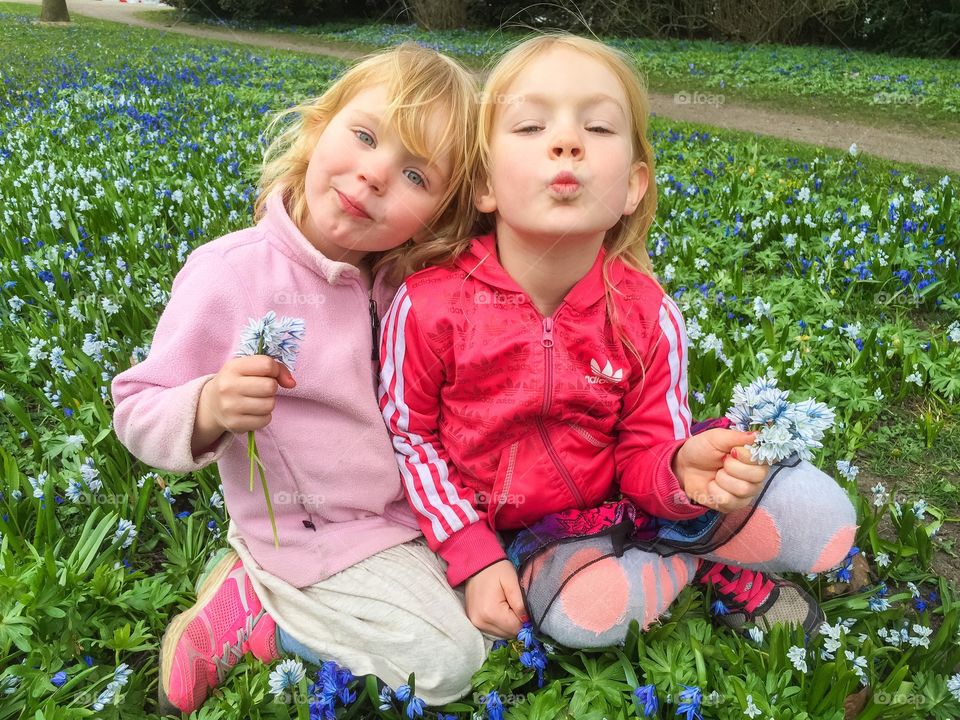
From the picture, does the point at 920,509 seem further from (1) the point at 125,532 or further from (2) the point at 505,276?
(1) the point at 125,532

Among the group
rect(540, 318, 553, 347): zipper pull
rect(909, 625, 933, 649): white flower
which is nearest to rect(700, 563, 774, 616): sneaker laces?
rect(909, 625, 933, 649): white flower

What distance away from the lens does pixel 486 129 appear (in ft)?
7.68

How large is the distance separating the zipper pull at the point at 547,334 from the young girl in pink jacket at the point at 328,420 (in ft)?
1.74

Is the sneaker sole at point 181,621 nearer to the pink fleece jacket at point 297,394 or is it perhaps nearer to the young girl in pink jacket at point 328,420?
the young girl in pink jacket at point 328,420

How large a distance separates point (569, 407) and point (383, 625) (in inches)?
35.2

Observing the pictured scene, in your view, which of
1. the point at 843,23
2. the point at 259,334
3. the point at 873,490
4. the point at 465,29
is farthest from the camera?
the point at 465,29

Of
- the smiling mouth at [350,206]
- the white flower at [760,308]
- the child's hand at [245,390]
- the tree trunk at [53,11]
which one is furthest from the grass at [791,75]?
the tree trunk at [53,11]

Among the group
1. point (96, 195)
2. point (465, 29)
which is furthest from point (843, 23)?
point (96, 195)

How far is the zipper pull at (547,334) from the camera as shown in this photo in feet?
7.68

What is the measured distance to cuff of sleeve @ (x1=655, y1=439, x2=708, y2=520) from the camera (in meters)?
A: 2.13

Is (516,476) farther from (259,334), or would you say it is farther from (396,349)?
(259,334)

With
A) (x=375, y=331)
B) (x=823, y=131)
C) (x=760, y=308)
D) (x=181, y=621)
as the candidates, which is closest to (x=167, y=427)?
(x=181, y=621)

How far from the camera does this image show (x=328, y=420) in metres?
2.34

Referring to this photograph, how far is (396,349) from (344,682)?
101 cm
